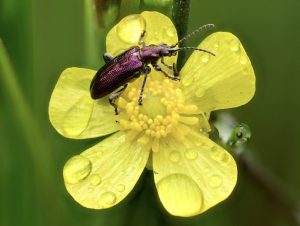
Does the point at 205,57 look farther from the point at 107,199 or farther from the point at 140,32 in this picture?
the point at 107,199

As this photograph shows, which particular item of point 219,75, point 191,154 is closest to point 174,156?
point 191,154

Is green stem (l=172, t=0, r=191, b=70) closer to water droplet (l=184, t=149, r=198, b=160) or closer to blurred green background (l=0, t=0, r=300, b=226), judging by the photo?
blurred green background (l=0, t=0, r=300, b=226)
